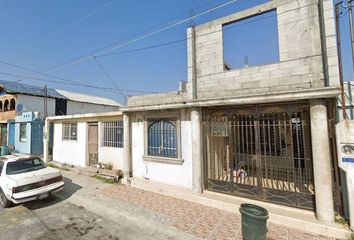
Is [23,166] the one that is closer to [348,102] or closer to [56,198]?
[56,198]

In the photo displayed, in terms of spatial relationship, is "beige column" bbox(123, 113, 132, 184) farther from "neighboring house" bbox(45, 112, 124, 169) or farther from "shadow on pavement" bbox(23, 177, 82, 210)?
"shadow on pavement" bbox(23, 177, 82, 210)

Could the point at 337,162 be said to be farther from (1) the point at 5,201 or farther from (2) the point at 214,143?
(1) the point at 5,201

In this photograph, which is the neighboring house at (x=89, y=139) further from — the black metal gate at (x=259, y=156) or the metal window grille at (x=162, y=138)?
the black metal gate at (x=259, y=156)

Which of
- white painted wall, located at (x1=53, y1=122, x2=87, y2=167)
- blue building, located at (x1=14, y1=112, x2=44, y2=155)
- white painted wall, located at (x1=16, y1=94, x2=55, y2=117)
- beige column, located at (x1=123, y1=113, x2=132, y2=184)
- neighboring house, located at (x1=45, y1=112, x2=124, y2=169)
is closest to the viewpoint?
beige column, located at (x1=123, y1=113, x2=132, y2=184)

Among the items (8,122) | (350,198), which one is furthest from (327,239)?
(8,122)

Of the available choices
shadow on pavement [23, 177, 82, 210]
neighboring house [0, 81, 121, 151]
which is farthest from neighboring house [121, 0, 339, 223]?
neighboring house [0, 81, 121, 151]

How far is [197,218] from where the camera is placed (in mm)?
5523

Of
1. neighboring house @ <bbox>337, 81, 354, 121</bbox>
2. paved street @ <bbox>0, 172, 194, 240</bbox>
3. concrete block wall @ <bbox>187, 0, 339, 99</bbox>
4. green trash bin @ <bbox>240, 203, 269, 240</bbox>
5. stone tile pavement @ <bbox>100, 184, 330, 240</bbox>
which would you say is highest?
concrete block wall @ <bbox>187, 0, 339, 99</bbox>

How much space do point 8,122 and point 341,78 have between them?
963 inches

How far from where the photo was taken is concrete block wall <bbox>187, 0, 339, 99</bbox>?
506 centimetres

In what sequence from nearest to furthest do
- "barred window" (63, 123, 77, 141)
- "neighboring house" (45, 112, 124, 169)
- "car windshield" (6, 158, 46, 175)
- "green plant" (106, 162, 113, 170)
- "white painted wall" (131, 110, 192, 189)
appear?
"car windshield" (6, 158, 46, 175), "white painted wall" (131, 110, 192, 189), "neighboring house" (45, 112, 124, 169), "green plant" (106, 162, 113, 170), "barred window" (63, 123, 77, 141)

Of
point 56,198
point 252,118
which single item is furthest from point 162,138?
point 56,198

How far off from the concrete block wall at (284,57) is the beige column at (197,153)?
82 centimetres

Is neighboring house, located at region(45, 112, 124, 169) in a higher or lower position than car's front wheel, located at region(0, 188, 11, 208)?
higher
